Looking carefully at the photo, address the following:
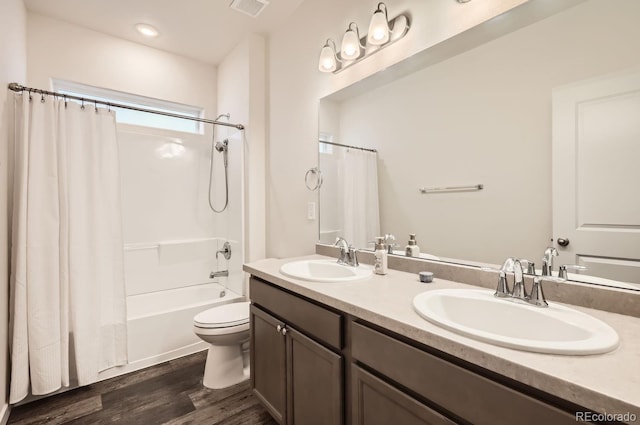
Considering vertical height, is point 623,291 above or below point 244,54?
below

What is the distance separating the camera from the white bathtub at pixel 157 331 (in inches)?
88.3

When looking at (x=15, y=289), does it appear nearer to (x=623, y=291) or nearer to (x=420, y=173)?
(x=420, y=173)

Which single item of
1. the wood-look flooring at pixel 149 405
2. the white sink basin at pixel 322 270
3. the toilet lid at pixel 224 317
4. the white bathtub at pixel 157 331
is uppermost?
the white sink basin at pixel 322 270

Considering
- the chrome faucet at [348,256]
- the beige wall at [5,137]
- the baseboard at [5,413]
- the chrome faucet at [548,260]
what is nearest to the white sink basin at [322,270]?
the chrome faucet at [348,256]

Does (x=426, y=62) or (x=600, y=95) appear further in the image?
(x=426, y=62)

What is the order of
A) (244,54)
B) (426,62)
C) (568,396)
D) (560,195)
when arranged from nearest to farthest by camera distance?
(568,396) < (560,195) < (426,62) < (244,54)

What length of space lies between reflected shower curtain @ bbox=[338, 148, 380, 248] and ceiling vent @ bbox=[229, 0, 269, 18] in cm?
129

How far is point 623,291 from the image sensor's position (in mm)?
916

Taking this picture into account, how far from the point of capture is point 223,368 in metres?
2.03

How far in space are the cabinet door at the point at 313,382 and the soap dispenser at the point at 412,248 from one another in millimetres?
658

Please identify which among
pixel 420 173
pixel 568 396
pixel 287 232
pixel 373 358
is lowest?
pixel 373 358

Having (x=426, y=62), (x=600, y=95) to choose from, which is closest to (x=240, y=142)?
(x=426, y=62)

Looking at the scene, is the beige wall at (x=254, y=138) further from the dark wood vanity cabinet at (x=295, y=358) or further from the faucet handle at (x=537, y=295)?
the faucet handle at (x=537, y=295)

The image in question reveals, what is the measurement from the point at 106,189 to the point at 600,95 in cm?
276
